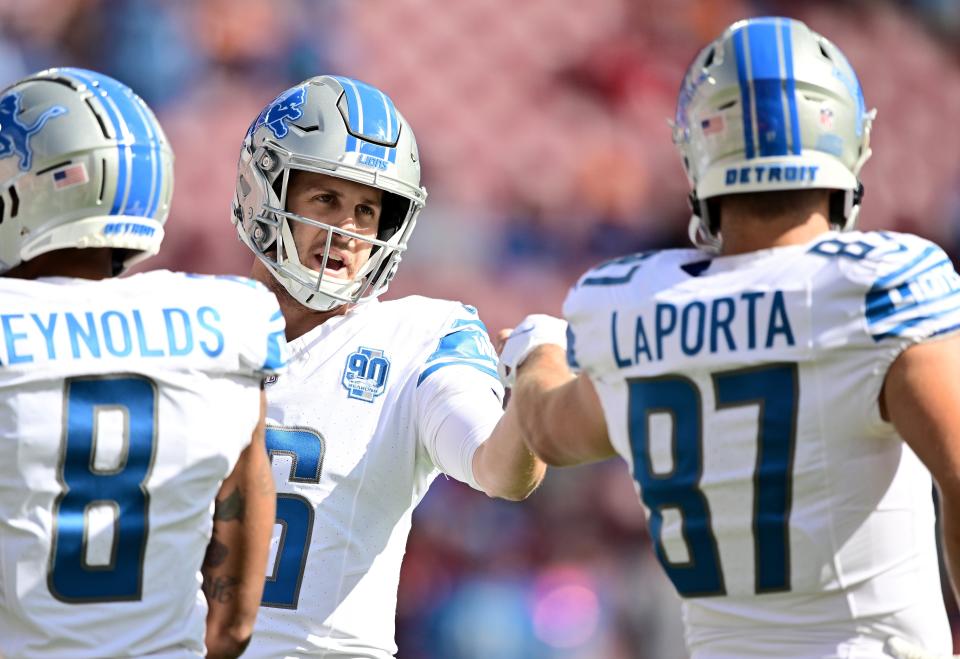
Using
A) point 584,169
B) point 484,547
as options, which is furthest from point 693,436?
point 584,169

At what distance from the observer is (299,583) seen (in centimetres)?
298

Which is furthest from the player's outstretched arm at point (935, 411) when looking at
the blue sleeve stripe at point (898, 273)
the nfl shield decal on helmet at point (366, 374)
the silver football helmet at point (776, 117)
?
the nfl shield decal on helmet at point (366, 374)

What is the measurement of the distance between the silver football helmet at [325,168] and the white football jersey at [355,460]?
136 millimetres

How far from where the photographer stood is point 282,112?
3.36 m

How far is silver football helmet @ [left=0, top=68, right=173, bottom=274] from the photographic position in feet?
7.38

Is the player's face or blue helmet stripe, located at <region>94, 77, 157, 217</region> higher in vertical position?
the player's face

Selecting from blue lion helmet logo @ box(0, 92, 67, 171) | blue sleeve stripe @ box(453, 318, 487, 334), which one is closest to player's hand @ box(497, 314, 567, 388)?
blue sleeve stripe @ box(453, 318, 487, 334)

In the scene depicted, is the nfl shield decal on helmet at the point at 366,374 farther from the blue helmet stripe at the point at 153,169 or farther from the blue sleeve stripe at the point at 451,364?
the blue helmet stripe at the point at 153,169

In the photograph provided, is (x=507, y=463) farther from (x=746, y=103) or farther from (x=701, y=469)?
(x=746, y=103)

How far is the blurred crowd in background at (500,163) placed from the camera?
6.21 meters

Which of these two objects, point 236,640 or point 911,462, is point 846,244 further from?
point 236,640

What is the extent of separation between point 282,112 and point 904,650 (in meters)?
1.95

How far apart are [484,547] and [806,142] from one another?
170 inches

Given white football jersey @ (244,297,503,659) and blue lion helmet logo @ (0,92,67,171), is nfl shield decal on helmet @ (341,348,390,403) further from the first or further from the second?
blue lion helmet logo @ (0,92,67,171)
